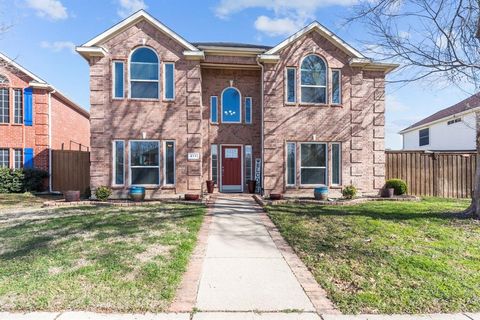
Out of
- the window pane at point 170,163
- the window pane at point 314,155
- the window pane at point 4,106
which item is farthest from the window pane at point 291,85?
the window pane at point 4,106

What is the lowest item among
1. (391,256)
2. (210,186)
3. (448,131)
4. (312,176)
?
(391,256)

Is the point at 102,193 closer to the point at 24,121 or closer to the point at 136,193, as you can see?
the point at 136,193

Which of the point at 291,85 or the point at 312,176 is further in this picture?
the point at 312,176

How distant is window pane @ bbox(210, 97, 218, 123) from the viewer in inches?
544

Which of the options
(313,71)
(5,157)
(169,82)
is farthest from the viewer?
(5,157)

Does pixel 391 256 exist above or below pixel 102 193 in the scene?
below

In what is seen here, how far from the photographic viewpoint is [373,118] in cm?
1327

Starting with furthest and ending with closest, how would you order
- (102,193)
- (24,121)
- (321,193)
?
(24,121) < (321,193) < (102,193)

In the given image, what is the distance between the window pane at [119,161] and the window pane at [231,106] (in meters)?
4.77

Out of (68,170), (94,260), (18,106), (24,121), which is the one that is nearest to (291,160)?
(94,260)

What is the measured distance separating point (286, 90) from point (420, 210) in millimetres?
6798

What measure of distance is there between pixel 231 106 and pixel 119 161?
18.5ft

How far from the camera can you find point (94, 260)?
4973mm

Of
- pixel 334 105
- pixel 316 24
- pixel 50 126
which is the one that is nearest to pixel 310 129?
pixel 334 105
